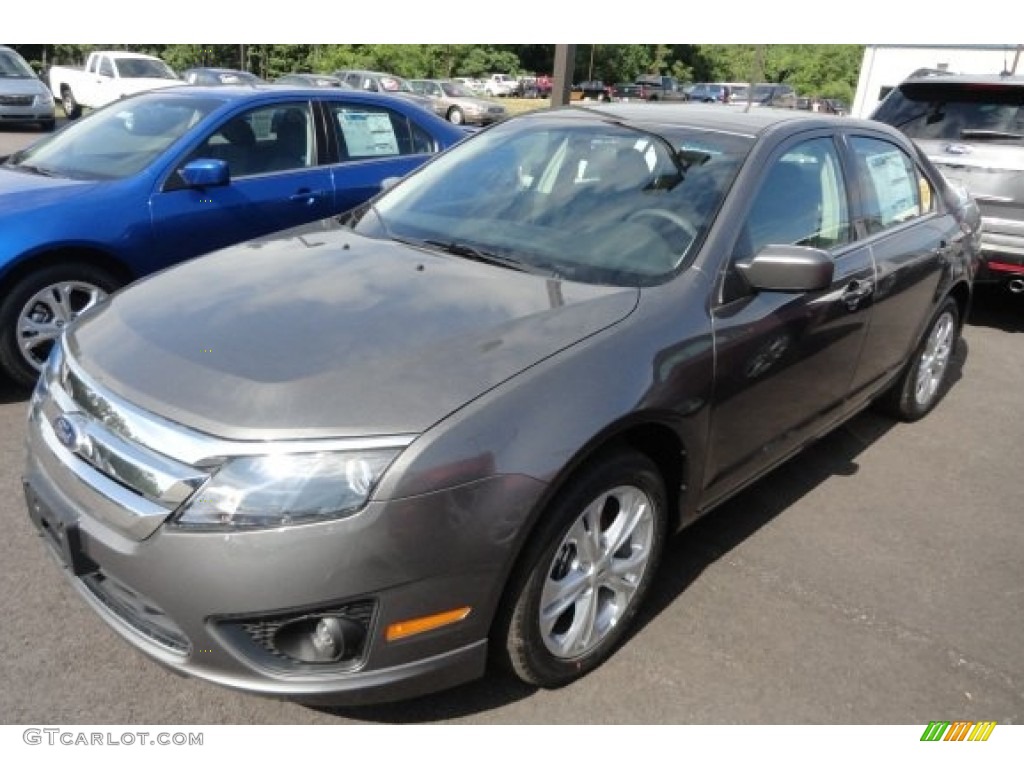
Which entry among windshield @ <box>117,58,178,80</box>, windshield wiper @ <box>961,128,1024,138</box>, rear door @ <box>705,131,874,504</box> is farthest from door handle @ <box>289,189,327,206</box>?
windshield @ <box>117,58,178,80</box>

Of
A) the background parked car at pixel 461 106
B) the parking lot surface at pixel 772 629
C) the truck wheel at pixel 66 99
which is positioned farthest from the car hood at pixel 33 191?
the background parked car at pixel 461 106

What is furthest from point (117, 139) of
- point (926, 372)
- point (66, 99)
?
point (66, 99)

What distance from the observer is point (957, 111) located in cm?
627

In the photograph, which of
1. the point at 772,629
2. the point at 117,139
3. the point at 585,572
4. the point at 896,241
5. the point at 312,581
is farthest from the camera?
the point at 117,139

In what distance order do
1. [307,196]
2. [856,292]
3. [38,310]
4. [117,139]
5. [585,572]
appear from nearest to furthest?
[585,572] → [856,292] → [38,310] → [117,139] → [307,196]

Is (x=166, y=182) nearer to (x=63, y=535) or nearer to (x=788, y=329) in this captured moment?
(x=63, y=535)

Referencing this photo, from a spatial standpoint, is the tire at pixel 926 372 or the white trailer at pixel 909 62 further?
the white trailer at pixel 909 62

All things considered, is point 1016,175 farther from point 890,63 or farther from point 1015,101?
point 890,63

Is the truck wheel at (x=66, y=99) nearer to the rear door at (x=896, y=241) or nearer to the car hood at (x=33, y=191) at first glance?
the car hood at (x=33, y=191)

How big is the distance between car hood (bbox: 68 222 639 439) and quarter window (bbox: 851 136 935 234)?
65.6 inches

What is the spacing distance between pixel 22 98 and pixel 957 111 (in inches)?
640

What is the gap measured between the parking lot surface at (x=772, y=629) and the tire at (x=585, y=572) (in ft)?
0.41

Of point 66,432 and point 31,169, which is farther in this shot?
point 31,169

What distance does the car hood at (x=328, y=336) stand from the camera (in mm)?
1952
